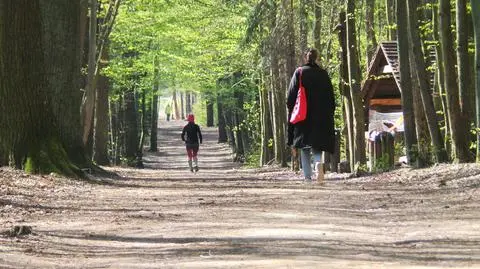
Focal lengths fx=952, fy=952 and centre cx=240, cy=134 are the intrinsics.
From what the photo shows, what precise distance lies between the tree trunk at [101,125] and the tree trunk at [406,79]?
13.9 metres

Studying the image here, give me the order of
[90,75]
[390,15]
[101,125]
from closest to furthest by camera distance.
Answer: [390,15], [90,75], [101,125]

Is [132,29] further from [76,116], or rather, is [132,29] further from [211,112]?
[211,112]

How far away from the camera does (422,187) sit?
13547mm

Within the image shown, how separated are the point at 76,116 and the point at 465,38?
7325 mm

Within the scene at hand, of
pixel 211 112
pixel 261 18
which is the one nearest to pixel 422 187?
pixel 261 18

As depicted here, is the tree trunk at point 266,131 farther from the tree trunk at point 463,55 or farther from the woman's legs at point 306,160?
the woman's legs at point 306,160

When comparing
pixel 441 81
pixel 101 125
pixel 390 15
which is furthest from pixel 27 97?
pixel 101 125

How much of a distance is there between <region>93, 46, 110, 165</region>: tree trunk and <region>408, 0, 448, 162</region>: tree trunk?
15.2m

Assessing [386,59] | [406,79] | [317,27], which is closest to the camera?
[406,79]

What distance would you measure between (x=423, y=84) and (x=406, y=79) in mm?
1448

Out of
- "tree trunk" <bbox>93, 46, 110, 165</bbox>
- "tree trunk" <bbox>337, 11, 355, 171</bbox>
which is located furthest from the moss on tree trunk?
"tree trunk" <bbox>93, 46, 110, 165</bbox>

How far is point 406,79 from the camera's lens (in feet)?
57.4

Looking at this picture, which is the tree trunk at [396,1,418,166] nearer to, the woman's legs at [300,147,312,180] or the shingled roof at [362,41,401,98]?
the woman's legs at [300,147,312,180]

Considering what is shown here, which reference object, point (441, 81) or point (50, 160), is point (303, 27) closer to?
point (441, 81)
